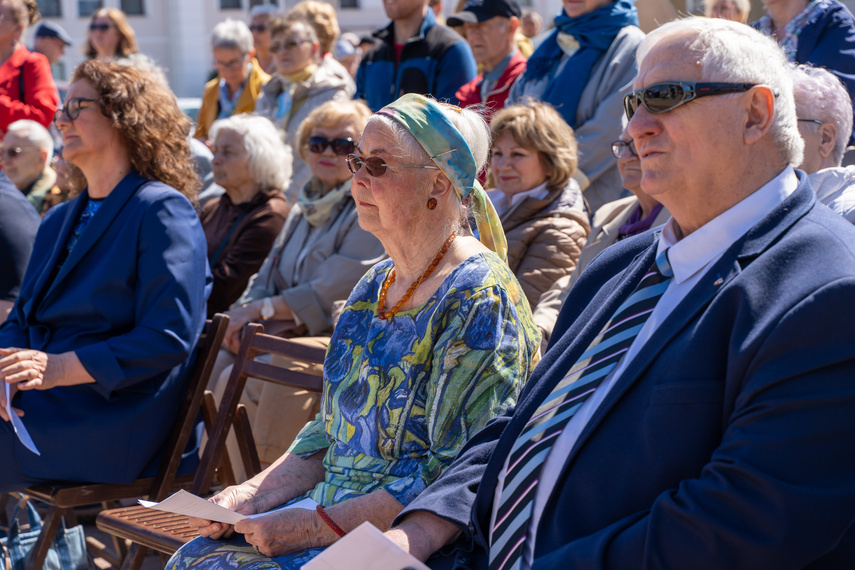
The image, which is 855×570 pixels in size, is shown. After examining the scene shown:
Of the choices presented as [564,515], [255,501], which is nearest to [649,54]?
[564,515]

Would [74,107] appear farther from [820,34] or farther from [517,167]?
[820,34]

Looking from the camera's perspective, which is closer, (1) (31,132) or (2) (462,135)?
(2) (462,135)

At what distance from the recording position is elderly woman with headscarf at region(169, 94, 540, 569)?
243 cm

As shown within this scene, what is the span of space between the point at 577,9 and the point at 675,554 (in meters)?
4.10

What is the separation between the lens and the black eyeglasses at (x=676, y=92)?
73.6 inches

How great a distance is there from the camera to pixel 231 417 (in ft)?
12.2

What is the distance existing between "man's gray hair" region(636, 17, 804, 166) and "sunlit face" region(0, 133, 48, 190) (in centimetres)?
592

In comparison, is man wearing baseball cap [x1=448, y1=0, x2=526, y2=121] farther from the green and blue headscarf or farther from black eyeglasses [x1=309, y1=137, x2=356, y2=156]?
the green and blue headscarf

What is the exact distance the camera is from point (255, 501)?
2.70m

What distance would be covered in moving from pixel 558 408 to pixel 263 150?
407 cm

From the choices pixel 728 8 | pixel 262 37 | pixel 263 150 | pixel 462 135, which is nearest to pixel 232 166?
pixel 263 150

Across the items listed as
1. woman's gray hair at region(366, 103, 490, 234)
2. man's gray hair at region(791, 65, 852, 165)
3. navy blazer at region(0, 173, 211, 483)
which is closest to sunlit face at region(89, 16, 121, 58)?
navy blazer at region(0, 173, 211, 483)

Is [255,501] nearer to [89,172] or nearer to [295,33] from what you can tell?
[89,172]

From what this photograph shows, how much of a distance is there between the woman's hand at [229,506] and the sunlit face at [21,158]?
16.0 ft
